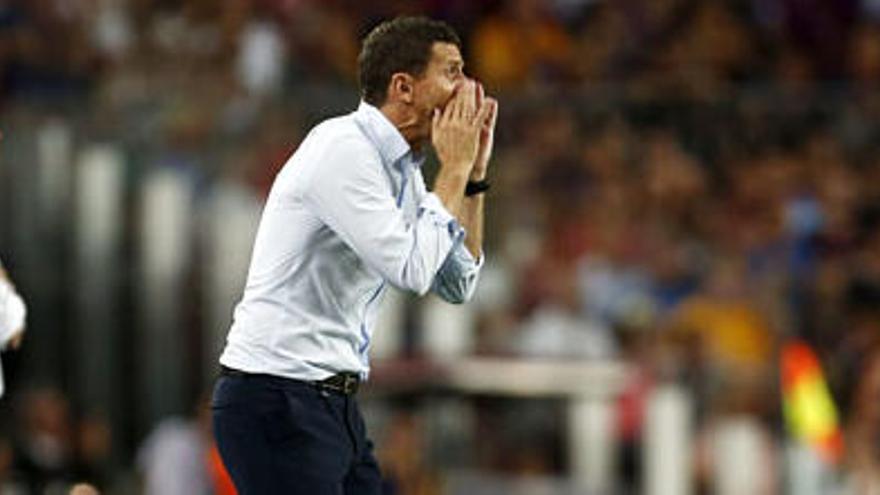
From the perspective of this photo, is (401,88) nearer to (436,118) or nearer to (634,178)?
(436,118)

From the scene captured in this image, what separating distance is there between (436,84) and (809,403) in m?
5.61

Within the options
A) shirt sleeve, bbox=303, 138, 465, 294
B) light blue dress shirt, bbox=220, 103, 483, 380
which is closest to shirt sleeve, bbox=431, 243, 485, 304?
light blue dress shirt, bbox=220, 103, 483, 380

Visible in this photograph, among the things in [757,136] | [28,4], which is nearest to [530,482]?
[757,136]

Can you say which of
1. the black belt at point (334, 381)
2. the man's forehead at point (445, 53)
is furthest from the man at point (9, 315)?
the man's forehead at point (445, 53)

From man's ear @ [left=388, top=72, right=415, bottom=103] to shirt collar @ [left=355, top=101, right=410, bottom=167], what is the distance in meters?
0.06

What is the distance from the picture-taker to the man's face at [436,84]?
6977 millimetres

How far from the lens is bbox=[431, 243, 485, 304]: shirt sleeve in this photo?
22.9 feet

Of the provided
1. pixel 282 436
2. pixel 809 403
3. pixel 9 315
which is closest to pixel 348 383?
pixel 282 436

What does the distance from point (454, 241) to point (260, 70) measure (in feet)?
26.4

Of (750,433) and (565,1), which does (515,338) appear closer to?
(750,433)

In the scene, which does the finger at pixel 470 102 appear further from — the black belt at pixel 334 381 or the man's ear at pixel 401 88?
the black belt at pixel 334 381

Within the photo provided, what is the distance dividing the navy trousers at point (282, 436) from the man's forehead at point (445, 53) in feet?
3.08

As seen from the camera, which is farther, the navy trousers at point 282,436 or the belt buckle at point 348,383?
the belt buckle at point 348,383

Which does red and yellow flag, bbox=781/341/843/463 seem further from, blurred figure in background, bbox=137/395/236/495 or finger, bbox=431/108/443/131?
finger, bbox=431/108/443/131
